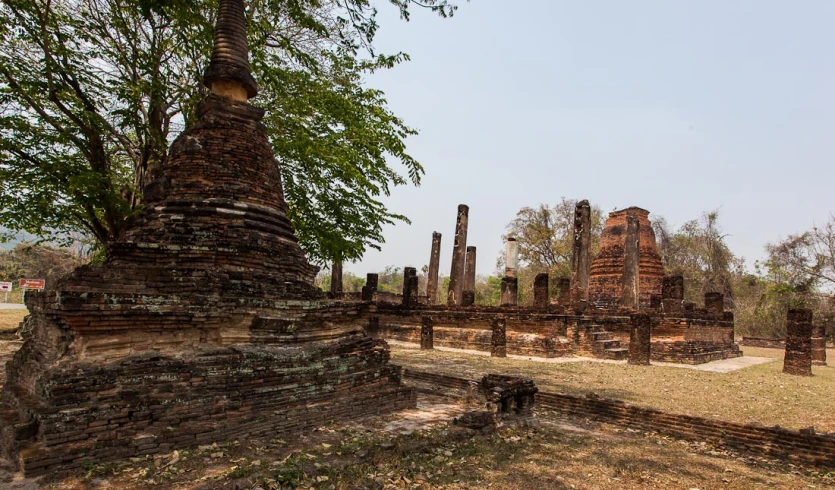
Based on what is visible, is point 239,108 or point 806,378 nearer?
point 239,108

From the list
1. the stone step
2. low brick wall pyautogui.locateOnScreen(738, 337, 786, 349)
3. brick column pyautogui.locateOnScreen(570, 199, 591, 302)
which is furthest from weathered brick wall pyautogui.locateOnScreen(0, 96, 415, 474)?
low brick wall pyautogui.locateOnScreen(738, 337, 786, 349)

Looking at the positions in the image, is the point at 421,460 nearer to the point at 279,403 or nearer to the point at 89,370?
the point at 279,403

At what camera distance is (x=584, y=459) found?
5066 mm

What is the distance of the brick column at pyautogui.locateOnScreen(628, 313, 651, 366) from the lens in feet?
44.9

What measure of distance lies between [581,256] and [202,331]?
17.8m

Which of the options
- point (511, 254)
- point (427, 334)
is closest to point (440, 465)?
point (427, 334)

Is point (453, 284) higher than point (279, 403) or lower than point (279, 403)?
higher

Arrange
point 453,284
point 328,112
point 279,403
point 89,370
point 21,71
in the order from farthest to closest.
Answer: point 453,284 < point 328,112 < point 21,71 < point 279,403 < point 89,370

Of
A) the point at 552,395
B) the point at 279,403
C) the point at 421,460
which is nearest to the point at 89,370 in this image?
the point at 279,403

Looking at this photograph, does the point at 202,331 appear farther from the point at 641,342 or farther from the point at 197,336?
the point at 641,342

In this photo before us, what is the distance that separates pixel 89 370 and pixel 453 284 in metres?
21.8

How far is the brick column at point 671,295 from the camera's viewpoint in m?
17.1

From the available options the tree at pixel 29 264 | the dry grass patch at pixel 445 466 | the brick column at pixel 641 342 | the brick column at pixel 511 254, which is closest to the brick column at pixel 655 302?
the brick column at pixel 641 342

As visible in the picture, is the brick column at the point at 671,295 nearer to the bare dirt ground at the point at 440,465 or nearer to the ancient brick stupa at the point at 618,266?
the ancient brick stupa at the point at 618,266
